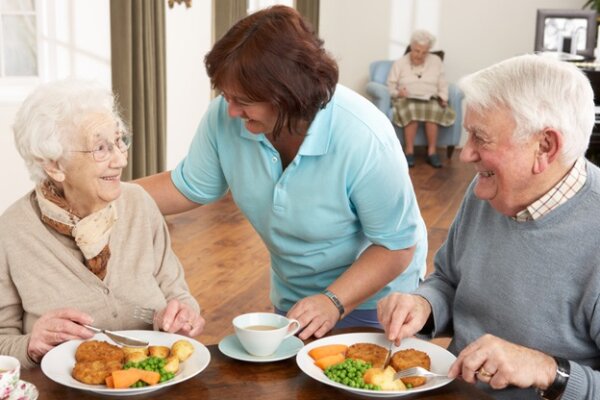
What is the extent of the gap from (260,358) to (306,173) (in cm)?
54

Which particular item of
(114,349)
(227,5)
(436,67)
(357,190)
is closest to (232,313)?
(357,190)

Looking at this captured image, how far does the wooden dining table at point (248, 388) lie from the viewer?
1.61 meters

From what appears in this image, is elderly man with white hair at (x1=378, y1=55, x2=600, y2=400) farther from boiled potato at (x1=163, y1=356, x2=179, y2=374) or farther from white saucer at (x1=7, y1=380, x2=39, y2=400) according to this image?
white saucer at (x1=7, y1=380, x2=39, y2=400)

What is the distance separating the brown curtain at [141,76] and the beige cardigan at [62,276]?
3.31 metres

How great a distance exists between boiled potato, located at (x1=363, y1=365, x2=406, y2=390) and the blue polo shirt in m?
0.54

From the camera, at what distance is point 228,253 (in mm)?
5230

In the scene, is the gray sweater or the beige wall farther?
the beige wall

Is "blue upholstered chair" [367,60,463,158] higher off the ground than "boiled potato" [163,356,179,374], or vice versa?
"boiled potato" [163,356,179,374]

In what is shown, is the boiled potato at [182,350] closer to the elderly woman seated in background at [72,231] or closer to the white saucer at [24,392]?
the elderly woman seated in background at [72,231]

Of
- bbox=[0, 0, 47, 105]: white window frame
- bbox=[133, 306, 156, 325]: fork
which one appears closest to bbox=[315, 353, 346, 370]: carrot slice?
bbox=[133, 306, 156, 325]: fork

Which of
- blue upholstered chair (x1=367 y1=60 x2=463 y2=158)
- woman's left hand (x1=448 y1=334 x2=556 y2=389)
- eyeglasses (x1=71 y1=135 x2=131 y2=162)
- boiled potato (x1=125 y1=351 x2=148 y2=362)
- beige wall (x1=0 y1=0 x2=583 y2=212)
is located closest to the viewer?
woman's left hand (x1=448 y1=334 x2=556 y2=389)

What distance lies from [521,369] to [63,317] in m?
0.89

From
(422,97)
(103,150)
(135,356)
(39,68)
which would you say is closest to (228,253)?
(39,68)

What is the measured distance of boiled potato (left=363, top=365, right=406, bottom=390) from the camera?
1.61 m
